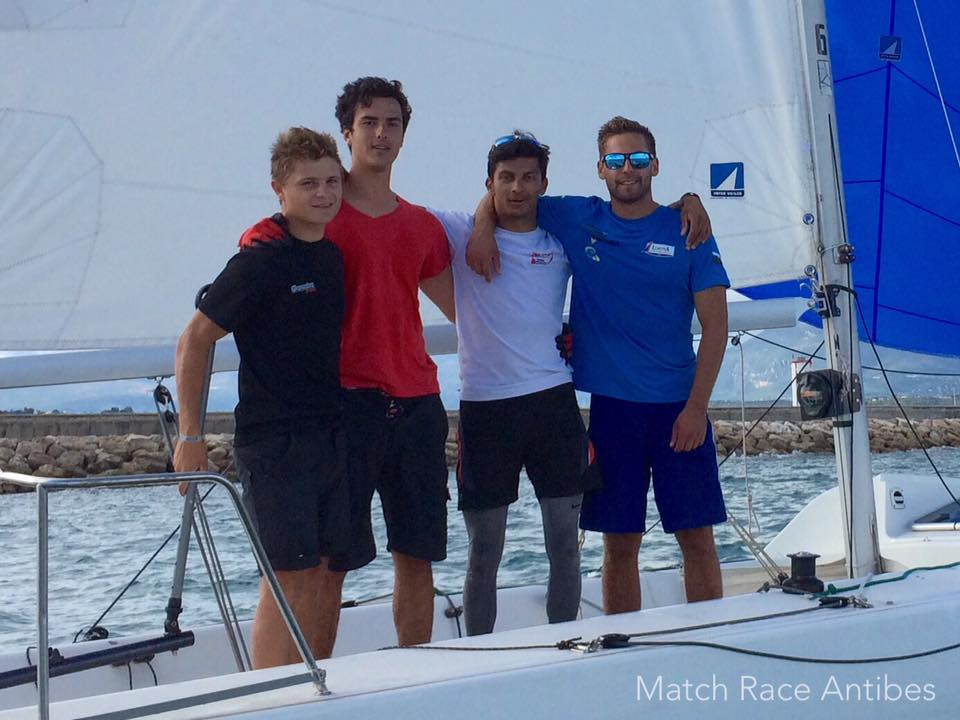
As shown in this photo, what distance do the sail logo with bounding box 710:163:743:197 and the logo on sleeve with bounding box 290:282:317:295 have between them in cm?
156

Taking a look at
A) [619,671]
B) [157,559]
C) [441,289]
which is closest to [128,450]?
[157,559]

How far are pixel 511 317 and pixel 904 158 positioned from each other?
2.30 meters

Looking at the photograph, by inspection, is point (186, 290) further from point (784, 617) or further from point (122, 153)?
point (784, 617)

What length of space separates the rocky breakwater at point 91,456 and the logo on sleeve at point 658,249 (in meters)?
16.3

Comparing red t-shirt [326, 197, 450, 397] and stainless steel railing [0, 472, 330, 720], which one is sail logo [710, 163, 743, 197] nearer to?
red t-shirt [326, 197, 450, 397]

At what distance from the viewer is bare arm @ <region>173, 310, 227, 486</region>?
7.85 ft

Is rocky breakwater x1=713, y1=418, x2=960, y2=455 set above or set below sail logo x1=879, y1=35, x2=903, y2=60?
below

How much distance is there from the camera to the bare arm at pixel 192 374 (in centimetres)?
239

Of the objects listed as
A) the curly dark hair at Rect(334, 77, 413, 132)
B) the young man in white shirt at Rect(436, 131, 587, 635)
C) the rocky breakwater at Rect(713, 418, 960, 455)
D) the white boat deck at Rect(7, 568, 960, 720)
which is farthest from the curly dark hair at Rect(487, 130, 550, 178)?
the rocky breakwater at Rect(713, 418, 960, 455)

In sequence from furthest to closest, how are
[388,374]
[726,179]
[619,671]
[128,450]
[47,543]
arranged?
[128,450] → [726,179] → [388,374] → [619,671] → [47,543]

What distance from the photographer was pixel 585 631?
8.12 ft

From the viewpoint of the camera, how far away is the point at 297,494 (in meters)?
2.47

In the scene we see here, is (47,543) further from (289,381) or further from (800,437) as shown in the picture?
(800,437)

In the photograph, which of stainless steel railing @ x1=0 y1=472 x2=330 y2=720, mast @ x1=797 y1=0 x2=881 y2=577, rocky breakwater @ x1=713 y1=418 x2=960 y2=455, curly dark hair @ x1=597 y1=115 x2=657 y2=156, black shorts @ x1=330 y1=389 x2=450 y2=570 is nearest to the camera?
stainless steel railing @ x1=0 y1=472 x2=330 y2=720
